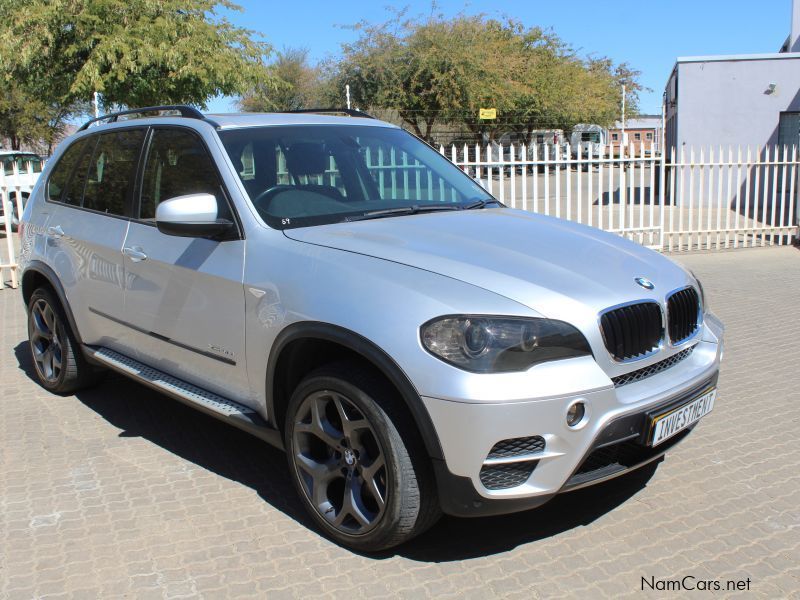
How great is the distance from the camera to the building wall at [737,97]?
1788cm

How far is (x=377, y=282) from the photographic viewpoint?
2.96 metres

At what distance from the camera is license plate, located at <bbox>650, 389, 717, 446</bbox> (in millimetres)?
2996

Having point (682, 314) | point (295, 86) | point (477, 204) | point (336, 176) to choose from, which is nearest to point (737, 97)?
point (477, 204)

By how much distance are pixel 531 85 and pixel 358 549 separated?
38.5m

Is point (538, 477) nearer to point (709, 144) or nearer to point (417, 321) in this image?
point (417, 321)

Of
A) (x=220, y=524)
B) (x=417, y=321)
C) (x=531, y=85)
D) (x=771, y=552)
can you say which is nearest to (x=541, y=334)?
(x=417, y=321)

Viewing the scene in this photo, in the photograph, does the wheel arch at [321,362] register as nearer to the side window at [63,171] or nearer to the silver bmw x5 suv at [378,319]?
the silver bmw x5 suv at [378,319]

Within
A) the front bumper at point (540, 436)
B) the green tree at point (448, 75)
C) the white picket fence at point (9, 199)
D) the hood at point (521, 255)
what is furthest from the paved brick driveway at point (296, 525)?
the green tree at point (448, 75)

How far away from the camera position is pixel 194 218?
3.50 metres

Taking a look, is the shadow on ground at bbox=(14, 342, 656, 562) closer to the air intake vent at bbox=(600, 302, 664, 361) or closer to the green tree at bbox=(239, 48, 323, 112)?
the air intake vent at bbox=(600, 302, 664, 361)

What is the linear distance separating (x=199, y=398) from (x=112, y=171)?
1788mm

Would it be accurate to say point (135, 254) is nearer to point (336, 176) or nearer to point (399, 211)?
point (336, 176)

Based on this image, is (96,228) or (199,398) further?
(96,228)

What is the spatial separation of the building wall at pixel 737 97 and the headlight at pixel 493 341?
56.0 feet
